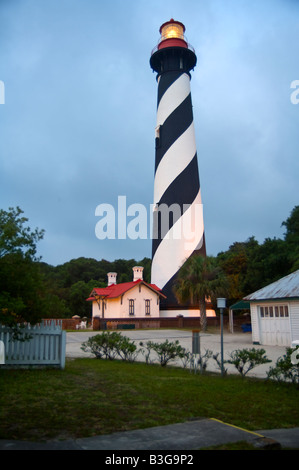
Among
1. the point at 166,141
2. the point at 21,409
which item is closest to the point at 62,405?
the point at 21,409

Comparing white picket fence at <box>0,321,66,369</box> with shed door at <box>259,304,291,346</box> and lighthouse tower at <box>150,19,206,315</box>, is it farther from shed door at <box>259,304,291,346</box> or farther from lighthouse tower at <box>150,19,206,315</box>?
lighthouse tower at <box>150,19,206,315</box>

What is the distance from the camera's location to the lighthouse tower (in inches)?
1200

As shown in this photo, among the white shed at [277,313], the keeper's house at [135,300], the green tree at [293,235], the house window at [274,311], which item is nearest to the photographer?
the white shed at [277,313]

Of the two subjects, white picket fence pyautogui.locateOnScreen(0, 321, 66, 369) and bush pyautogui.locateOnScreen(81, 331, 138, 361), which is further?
bush pyautogui.locateOnScreen(81, 331, 138, 361)

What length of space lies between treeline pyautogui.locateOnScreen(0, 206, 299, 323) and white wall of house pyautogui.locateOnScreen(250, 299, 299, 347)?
325 inches

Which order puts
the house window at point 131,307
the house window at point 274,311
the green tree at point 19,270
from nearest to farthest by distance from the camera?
the green tree at point 19,270, the house window at point 274,311, the house window at point 131,307

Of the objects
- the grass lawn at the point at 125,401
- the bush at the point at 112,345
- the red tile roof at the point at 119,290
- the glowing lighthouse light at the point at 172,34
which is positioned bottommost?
the grass lawn at the point at 125,401

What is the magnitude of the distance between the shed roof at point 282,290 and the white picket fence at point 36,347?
1063 cm

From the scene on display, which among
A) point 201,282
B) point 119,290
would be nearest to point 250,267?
point 201,282

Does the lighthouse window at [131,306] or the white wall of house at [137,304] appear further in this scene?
the lighthouse window at [131,306]

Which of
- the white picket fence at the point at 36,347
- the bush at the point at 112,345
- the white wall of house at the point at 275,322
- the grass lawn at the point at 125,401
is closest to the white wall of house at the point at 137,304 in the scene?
the white wall of house at the point at 275,322

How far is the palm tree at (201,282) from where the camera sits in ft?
87.1

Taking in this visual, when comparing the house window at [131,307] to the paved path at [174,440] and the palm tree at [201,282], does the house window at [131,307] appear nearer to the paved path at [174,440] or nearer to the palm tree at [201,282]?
the palm tree at [201,282]

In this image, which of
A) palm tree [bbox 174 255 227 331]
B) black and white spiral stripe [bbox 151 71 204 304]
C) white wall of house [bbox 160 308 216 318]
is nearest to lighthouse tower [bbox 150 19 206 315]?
black and white spiral stripe [bbox 151 71 204 304]
